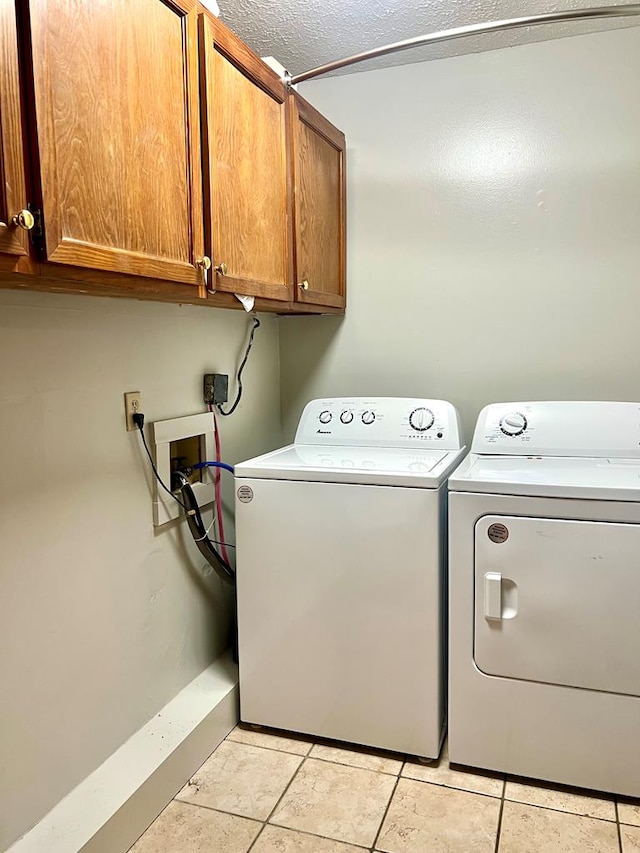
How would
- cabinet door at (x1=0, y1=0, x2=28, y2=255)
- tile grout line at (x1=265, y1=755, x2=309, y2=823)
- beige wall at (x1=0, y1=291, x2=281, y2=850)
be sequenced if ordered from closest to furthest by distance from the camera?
cabinet door at (x1=0, y1=0, x2=28, y2=255), beige wall at (x1=0, y1=291, x2=281, y2=850), tile grout line at (x1=265, y1=755, x2=309, y2=823)

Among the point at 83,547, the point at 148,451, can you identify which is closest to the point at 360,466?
the point at 148,451

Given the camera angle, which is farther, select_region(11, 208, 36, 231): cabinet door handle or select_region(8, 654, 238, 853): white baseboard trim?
select_region(8, 654, 238, 853): white baseboard trim

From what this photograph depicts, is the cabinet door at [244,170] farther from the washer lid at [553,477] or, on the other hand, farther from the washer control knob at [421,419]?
the washer lid at [553,477]

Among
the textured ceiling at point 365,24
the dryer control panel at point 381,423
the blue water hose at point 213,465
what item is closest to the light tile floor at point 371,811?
the blue water hose at point 213,465

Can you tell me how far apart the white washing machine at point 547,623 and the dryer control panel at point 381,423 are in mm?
372

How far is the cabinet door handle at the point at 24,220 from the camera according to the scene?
99cm

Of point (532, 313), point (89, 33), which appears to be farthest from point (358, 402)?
point (89, 33)

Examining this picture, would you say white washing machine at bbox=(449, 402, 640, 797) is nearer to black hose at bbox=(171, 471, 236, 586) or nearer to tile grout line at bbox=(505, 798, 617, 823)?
tile grout line at bbox=(505, 798, 617, 823)

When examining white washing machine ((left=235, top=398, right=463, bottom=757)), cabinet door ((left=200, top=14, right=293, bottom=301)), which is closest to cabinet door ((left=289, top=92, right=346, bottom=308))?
cabinet door ((left=200, top=14, right=293, bottom=301))

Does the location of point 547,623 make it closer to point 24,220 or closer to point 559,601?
point 559,601

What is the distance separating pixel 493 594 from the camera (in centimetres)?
169

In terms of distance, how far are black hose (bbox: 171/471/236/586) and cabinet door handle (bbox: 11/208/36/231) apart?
3.33 ft

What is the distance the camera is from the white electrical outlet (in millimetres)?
1695

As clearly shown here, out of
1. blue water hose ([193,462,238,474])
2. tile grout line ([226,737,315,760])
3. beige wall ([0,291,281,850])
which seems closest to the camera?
beige wall ([0,291,281,850])
